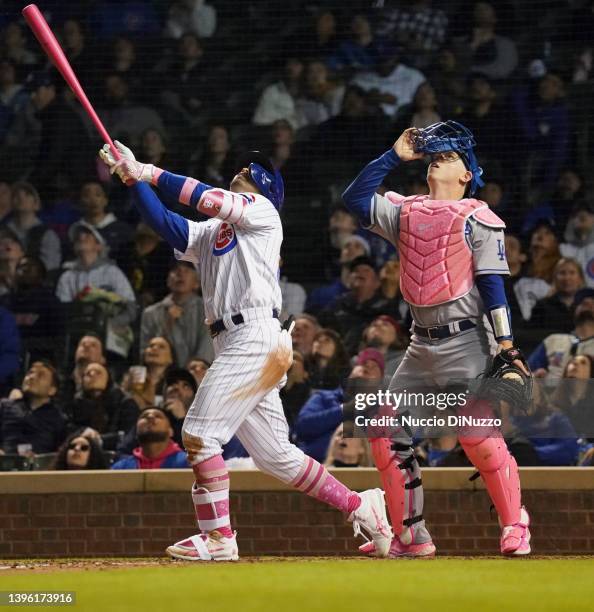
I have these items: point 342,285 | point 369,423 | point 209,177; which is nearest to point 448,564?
point 369,423

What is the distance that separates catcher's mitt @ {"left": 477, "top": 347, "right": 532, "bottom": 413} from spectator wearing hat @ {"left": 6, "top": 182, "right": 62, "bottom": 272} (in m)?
6.27

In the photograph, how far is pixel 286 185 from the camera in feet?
41.6

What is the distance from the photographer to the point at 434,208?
679 centimetres

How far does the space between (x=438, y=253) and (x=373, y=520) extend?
1202 millimetres

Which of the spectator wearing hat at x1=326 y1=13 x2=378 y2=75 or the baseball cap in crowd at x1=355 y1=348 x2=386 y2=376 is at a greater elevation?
the spectator wearing hat at x1=326 y1=13 x2=378 y2=75

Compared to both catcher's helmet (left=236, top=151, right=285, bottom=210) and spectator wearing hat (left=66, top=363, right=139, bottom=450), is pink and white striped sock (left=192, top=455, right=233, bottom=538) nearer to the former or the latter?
catcher's helmet (left=236, top=151, right=285, bottom=210)

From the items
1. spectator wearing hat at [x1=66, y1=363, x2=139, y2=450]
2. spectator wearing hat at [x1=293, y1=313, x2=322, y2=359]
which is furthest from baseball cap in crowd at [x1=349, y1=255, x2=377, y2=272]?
spectator wearing hat at [x1=66, y1=363, x2=139, y2=450]

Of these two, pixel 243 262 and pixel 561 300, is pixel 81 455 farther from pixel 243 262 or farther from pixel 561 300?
pixel 561 300

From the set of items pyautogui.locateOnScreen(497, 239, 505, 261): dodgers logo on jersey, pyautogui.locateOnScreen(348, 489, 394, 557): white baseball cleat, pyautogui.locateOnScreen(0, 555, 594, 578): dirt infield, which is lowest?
pyautogui.locateOnScreen(0, 555, 594, 578): dirt infield

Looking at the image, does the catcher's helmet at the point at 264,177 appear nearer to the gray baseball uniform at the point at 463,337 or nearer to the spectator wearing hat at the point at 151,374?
the gray baseball uniform at the point at 463,337

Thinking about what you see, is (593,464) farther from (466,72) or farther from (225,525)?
(466,72)

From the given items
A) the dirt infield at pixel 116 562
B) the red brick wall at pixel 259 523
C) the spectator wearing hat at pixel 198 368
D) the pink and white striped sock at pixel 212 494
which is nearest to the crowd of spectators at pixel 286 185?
the spectator wearing hat at pixel 198 368

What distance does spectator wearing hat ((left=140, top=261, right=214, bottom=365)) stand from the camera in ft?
36.4

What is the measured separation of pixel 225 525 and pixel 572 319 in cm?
437
